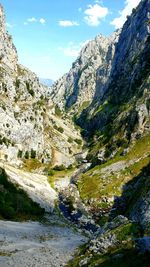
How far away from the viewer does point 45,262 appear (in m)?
51.0

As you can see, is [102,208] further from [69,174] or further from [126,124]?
[126,124]

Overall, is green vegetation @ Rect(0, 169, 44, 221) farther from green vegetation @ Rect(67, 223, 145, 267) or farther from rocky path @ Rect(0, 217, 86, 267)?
green vegetation @ Rect(67, 223, 145, 267)

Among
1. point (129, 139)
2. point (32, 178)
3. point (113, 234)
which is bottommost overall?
point (113, 234)

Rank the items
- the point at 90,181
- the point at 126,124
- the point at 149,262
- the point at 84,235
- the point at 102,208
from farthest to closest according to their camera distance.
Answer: the point at 126,124 → the point at 90,181 → the point at 102,208 → the point at 84,235 → the point at 149,262

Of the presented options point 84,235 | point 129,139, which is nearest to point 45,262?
point 84,235

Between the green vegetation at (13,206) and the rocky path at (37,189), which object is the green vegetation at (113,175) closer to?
the rocky path at (37,189)

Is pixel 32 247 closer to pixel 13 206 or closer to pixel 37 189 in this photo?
pixel 13 206

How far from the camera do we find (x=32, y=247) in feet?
196

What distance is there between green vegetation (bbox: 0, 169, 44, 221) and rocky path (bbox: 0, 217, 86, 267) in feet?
18.6

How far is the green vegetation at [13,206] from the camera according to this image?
87488 millimetres

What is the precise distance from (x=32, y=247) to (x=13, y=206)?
38.1 m

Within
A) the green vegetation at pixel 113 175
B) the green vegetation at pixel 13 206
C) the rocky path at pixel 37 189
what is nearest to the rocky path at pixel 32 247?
the green vegetation at pixel 13 206

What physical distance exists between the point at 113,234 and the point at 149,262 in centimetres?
1726

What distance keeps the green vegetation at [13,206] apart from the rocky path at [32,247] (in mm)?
5662
